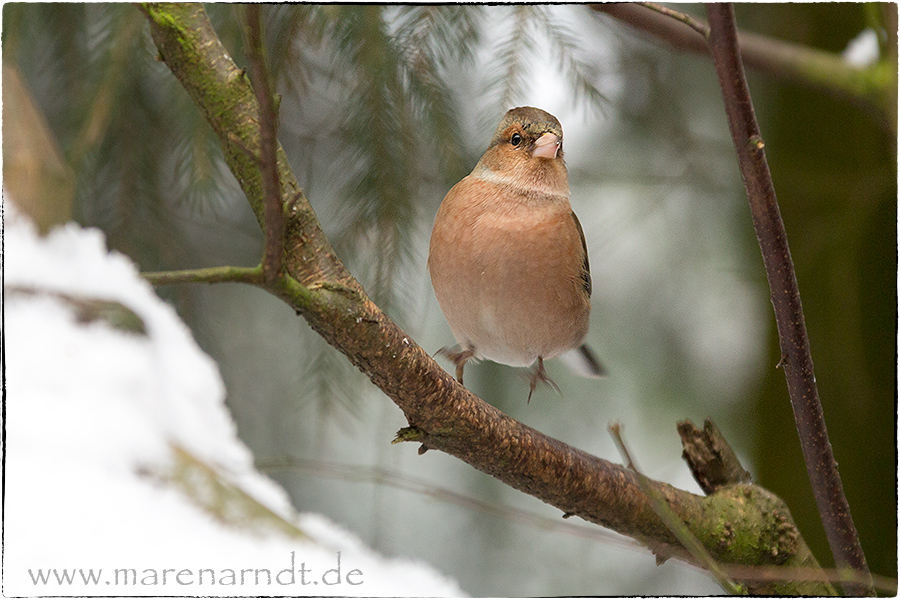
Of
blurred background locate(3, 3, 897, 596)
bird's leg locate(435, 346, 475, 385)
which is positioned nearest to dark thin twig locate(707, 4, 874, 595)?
blurred background locate(3, 3, 897, 596)

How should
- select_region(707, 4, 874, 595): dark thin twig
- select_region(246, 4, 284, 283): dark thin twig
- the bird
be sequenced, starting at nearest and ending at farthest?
select_region(246, 4, 284, 283): dark thin twig → select_region(707, 4, 874, 595): dark thin twig → the bird

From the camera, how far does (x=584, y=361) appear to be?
846 mm

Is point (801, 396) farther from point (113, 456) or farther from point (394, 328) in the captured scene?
point (113, 456)

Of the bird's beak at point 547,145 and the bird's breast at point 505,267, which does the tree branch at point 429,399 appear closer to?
the bird's breast at point 505,267

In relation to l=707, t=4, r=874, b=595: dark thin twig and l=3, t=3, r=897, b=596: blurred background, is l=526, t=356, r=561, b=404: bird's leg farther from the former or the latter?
l=707, t=4, r=874, b=595: dark thin twig

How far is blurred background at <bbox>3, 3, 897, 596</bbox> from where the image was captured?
761 millimetres

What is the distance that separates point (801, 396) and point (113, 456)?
72cm

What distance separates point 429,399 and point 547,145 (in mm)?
264

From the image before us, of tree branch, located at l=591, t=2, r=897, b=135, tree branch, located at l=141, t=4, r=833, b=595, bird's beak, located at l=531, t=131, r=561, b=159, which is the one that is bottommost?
tree branch, located at l=141, t=4, r=833, b=595

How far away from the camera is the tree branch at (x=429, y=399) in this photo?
0.60 metres

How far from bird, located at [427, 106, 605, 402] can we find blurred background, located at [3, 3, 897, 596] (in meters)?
0.07


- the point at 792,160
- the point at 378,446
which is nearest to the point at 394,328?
the point at 378,446

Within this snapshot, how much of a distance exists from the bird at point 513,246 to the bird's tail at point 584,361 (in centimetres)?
8

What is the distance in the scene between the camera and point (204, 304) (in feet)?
2.95
